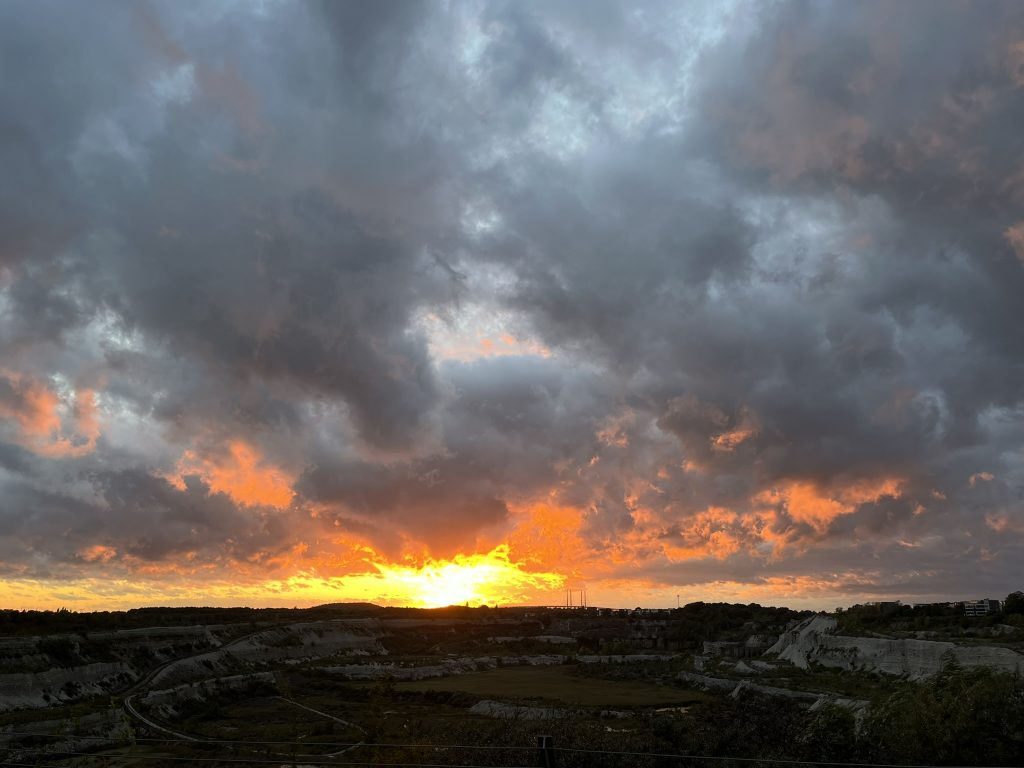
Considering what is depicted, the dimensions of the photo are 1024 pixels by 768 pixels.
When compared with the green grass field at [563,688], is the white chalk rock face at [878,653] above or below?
above

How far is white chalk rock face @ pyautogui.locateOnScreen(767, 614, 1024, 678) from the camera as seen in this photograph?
6359 cm

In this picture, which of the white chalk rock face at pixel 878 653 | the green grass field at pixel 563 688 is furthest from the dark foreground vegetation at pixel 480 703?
the white chalk rock face at pixel 878 653

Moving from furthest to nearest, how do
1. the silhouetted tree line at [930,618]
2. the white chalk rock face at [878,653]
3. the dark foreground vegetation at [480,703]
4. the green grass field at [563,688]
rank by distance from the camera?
the silhouetted tree line at [930,618] → the green grass field at [563,688] → the white chalk rock face at [878,653] → the dark foreground vegetation at [480,703]

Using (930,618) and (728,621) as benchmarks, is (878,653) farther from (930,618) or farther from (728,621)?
(728,621)

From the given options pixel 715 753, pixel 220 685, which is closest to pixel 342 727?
pixel 220 685

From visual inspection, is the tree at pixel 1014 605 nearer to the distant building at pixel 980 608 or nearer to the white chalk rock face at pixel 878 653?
the distant building at pixel 980 608

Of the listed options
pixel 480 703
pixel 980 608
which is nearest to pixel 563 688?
pixel 480 703

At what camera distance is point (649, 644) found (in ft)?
576

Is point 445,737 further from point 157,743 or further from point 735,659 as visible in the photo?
point 735,659

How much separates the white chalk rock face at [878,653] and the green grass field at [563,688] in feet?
56.7

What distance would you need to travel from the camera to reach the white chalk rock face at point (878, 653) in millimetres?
63594

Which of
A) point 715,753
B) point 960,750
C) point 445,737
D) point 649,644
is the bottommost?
point 649,644

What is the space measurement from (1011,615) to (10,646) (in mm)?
120474

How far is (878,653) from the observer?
270 ft
